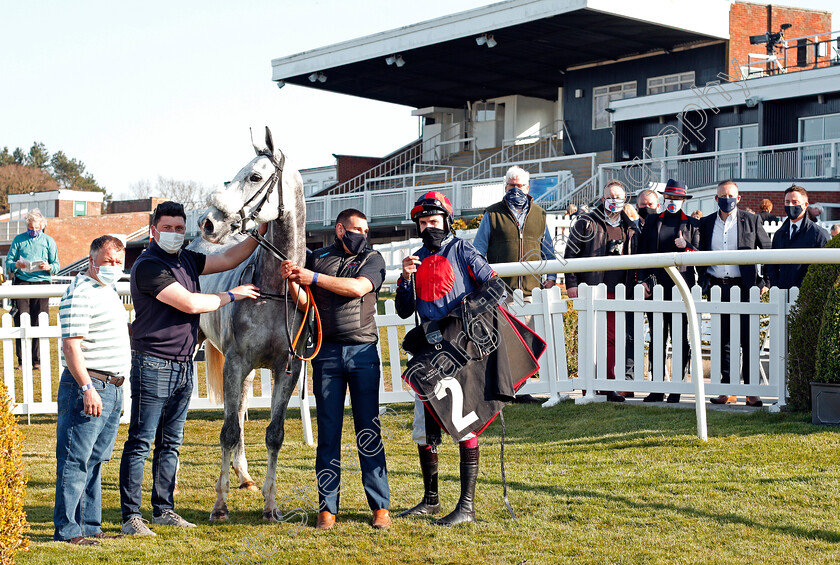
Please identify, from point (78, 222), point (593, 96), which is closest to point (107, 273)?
point (593, 96)

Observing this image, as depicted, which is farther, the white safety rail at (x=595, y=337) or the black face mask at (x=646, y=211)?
the black face mask at (x=646, y=211)

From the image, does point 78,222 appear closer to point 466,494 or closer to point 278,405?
point 278,405

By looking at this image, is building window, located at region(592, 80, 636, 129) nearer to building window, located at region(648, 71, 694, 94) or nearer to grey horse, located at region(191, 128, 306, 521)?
building window, located at region(648, 71, 694, 94)

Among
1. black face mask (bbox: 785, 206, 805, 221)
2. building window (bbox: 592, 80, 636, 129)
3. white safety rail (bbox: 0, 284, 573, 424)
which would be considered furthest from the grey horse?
building window (bbox: 592, 80, 636, 129)

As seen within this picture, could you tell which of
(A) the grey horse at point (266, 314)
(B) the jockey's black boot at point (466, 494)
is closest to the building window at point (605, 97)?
(A) the grey horse at point (266, 314)

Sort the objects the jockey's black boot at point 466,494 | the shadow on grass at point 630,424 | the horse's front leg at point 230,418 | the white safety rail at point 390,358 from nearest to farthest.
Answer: the jockey's black boot at point 466,494 < the horse's front leg at point 230,418 < the shadow on grass at point 630,424 < the white safety rail at point 390,358

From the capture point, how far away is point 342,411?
17.3 feet

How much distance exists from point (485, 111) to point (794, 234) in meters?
33.3

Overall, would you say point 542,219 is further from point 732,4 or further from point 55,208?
point 55,208

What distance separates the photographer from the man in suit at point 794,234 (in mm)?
8250

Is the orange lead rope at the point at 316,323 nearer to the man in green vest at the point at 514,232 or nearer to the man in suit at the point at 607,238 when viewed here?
the man in green vest at the point at 514,232

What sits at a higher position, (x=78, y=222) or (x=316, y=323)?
(x=78, y=222)

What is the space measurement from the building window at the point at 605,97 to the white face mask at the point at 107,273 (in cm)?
3033

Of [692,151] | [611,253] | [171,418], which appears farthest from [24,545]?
[692,151]
